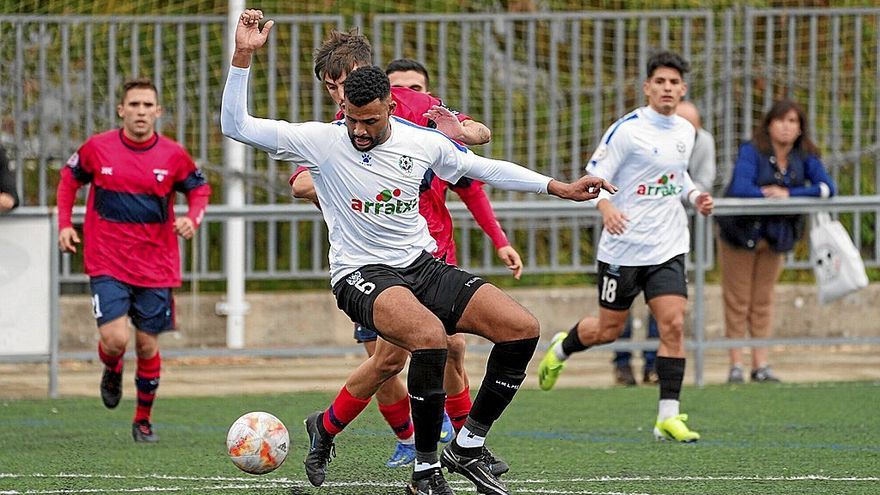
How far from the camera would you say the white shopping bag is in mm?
11852

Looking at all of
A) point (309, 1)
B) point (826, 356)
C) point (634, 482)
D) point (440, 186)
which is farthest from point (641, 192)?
point (309, 1)

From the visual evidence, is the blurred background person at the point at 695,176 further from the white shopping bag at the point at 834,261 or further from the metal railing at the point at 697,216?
the white shopping bag at the point at 834,261

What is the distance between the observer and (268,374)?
12375 millimetres

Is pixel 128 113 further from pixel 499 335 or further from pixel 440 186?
pixel 499 335

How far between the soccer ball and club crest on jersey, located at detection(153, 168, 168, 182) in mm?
2992

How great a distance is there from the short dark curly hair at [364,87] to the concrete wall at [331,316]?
694 centimetres

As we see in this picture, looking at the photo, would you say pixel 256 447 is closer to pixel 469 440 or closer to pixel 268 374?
pixel 469 440

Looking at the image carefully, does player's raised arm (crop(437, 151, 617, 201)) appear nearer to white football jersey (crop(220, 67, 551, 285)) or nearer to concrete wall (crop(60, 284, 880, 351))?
white football jersey (crop(220, 67, 551, 285))

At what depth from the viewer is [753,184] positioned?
12117 millimetres

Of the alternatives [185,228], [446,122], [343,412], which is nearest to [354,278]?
[343,412]

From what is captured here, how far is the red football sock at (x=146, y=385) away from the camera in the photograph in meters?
9.23

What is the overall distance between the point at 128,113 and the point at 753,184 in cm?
496

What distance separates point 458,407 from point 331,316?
19.2ft

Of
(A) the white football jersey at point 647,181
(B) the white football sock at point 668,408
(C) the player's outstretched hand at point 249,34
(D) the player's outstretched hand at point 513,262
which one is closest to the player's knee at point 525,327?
(D) the player's outstretched hand at point 513,262
